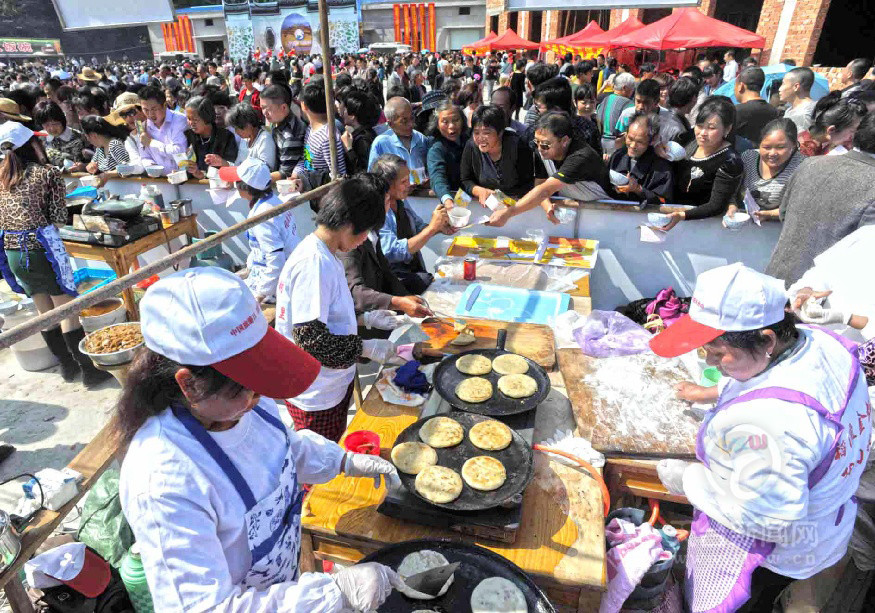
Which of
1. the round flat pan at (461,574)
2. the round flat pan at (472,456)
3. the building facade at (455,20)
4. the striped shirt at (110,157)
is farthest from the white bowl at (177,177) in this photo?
the building facade at (455,20)

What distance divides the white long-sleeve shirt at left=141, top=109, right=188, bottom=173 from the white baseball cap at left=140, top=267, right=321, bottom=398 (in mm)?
5790

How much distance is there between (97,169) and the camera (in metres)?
6.14

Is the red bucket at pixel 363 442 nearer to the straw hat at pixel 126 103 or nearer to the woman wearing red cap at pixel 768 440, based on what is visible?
the woman wearing red cap at pixel 768 440

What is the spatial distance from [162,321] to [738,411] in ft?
5.94

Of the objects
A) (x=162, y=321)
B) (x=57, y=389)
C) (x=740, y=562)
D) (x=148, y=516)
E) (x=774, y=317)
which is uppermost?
(x=162, y=321)

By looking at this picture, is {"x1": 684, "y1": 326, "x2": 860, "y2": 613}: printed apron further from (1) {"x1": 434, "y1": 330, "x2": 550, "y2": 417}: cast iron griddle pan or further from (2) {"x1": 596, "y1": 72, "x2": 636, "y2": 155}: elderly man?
(2) {"x1": 596, "y1": 72, "x2": 636, "y2": 155}: elderly man

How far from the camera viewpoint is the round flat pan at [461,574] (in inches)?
64.1

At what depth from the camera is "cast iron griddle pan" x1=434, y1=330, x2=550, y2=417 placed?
2.38 m

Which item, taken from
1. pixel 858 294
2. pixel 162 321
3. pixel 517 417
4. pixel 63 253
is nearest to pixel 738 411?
pixel 517 417

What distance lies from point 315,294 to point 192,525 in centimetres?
123

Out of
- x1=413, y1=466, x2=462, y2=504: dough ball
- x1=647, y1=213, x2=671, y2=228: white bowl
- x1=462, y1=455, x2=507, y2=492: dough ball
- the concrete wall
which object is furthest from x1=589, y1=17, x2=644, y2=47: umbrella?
x1=413, y1=466, x2=462, y2=504: dough ball

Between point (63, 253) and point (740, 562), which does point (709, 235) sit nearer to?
point (740, 562)

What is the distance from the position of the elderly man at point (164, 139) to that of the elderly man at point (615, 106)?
5838 mm

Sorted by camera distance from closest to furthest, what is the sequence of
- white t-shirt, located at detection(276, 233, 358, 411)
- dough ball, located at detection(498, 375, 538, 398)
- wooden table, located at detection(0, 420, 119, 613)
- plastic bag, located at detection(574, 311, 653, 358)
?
wooden table, located at detection(0, 420, 119, 613), white t-shirt, located at detection(276, 233, 358, 411), dough ball, located at detection(498, 375, 538, 398), plastic bag, located at detection(574, 311, 653, 358)
